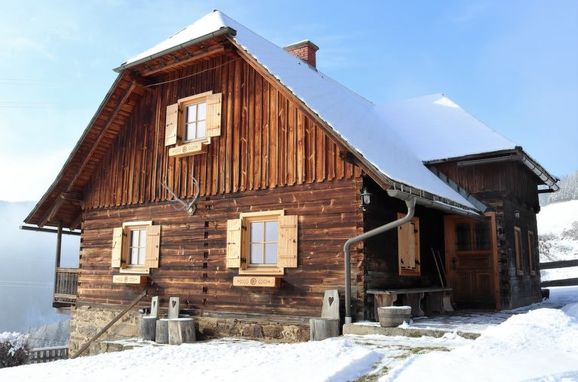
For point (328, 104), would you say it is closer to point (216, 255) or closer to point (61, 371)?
point (216, 255)

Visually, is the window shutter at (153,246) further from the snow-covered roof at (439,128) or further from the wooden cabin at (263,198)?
the snow-covered roof at (439,128)

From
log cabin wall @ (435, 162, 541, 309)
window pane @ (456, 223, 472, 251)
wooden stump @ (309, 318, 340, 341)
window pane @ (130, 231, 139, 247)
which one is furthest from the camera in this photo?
window pane @ (130, 231, 139, 247)

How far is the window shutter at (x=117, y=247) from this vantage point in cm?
1330

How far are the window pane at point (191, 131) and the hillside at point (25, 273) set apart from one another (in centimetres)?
8292

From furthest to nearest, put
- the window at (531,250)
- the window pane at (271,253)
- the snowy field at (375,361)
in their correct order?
the window at (531,250) → the window pane at (271,253) → the snowy field at (375,361)

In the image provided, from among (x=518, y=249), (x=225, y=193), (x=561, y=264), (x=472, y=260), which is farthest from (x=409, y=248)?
(x=561, y=264)

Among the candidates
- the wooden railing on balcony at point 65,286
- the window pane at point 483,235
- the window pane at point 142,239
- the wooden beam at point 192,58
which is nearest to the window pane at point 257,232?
the window pane at point 142,239

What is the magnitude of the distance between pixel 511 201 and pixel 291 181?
584cm

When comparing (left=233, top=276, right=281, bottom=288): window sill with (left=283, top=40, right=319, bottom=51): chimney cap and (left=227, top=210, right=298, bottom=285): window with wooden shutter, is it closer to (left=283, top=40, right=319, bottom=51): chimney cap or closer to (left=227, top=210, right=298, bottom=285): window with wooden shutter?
(left=227, top=210, right=298, bottom=285): window with wooden shutter

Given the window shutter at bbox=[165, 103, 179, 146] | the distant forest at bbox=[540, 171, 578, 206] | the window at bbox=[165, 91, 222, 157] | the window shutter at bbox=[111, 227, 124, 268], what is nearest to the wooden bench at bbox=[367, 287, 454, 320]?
the window at bbox=[165, 91, 222, 157]

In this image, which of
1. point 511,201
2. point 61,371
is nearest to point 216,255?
point 61,371

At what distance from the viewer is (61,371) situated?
24.1 ft

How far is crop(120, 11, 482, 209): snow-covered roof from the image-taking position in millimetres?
10281

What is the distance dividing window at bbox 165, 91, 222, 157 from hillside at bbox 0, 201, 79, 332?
82.9 meters
